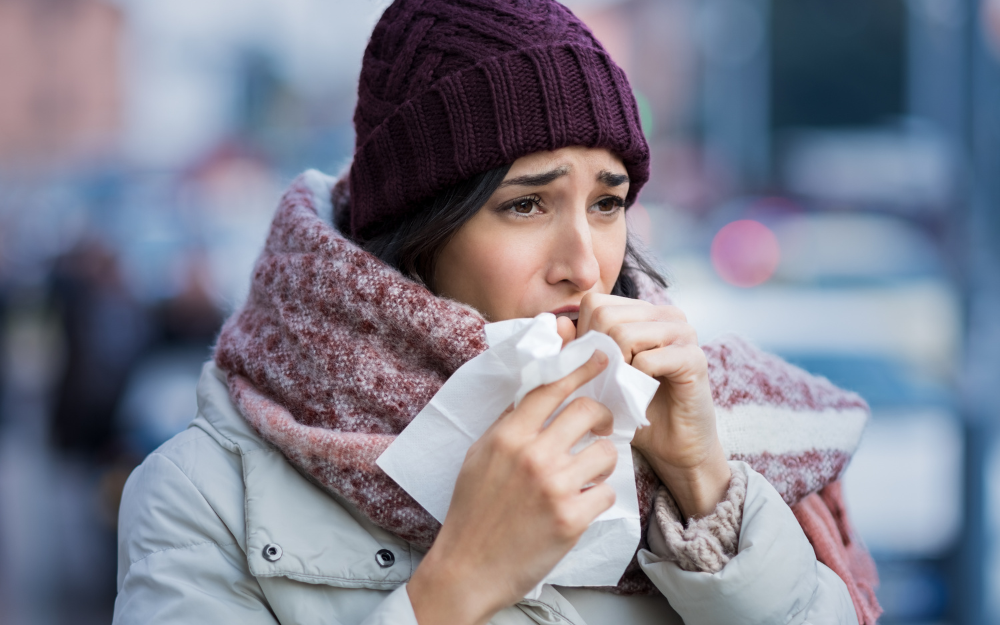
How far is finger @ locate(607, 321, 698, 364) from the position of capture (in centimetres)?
154

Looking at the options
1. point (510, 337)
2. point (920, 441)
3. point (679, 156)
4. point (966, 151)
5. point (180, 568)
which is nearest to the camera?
point (510, 337)

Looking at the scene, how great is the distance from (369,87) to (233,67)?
17.4m

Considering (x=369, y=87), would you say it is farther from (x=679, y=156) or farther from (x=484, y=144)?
(x=679, y=156)

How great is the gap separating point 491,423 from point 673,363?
36cm

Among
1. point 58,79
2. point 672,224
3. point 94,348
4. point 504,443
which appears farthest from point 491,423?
point 58,79

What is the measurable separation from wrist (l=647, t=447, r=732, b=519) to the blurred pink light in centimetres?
618

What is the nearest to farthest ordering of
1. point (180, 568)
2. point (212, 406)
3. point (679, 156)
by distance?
point (180, 568) → point (212, 406) → point (679, 156)

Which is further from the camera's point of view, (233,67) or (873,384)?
(233,67)

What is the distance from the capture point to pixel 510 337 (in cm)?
153

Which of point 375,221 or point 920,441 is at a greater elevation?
point 375,221

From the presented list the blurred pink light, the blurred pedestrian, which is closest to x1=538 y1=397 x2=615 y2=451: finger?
the blurred pedestrian

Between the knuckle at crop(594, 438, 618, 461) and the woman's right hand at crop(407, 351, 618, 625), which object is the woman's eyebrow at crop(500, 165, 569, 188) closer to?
the woman's right hand at crop(407, 351, 618, 625)

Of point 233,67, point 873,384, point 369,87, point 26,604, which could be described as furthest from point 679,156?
point 369,87

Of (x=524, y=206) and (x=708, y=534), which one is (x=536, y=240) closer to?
(x=524, y=206)
